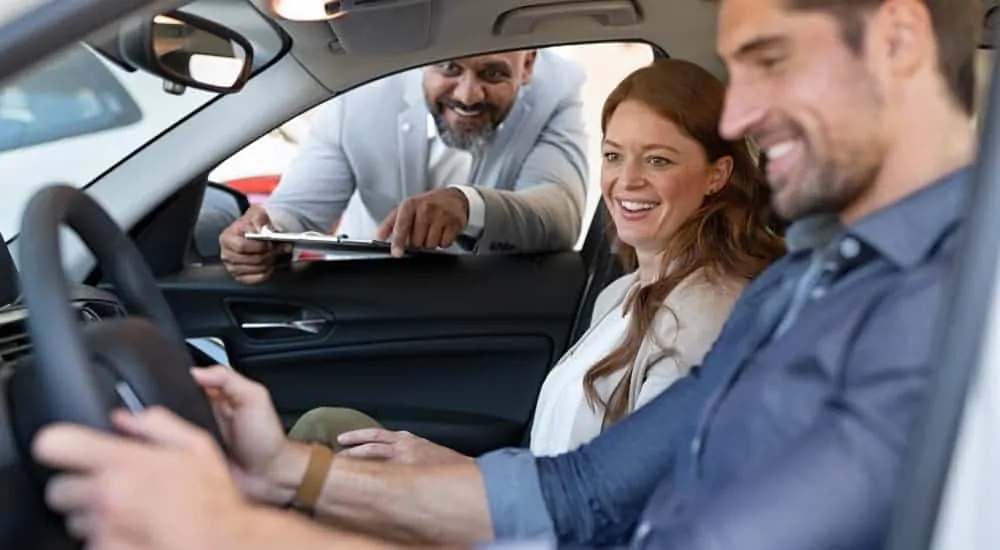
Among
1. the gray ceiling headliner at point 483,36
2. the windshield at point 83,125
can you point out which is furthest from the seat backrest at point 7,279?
the gray ceiling headliner at point 483,36

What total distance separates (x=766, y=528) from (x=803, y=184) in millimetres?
359

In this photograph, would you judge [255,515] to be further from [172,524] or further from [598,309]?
[598,309]

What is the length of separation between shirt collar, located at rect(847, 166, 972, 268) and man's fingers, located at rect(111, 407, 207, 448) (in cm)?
64

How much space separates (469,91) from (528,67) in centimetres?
16

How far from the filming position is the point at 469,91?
10.9 feet

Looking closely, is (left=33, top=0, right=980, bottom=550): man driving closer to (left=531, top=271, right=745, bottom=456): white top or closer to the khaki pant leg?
(left=531, top=271, right=745, bottom=456): white top

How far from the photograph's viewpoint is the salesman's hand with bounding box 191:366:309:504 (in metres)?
1.68

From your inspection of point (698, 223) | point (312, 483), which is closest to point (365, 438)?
point (312, 483)

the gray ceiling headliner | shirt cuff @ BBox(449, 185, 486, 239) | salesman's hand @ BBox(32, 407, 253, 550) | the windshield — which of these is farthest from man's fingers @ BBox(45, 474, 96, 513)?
shirt cuff @ BBox(449, 185, 486, 239)

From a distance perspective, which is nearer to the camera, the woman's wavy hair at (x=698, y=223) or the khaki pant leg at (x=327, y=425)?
the woman's wavy hair at (x=698, y=223)

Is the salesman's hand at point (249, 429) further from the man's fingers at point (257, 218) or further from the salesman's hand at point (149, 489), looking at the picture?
the man's fingers at point (257, 218)

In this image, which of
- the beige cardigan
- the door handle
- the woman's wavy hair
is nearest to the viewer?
the beige cardigan

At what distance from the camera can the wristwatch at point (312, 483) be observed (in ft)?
5.75

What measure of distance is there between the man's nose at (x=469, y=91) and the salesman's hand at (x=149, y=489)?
6.89 ft
